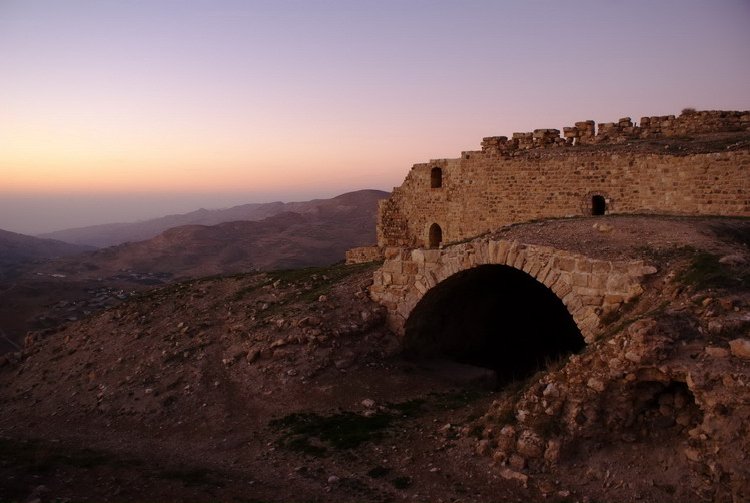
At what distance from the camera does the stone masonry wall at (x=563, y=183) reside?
13.1 metres

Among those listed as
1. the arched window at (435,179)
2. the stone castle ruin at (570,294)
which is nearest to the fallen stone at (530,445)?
the stone castle ruin at (570,294)

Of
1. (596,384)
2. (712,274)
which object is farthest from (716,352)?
(712,274)

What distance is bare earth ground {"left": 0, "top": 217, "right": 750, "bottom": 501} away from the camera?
6410 mm

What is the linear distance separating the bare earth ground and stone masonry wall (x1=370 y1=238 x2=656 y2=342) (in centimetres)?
33

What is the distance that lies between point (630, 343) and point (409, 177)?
1405 centimetres

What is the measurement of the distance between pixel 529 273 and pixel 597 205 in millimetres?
6695

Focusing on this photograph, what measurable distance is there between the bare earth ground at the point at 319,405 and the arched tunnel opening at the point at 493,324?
943 millimetres

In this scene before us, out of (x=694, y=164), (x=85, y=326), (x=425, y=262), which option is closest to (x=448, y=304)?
(x=425, y=262)

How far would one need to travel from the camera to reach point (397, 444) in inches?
315

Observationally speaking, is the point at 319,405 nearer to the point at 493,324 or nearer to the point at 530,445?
the point at 530,445

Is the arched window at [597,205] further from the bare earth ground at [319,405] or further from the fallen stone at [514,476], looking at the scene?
the fallen stone at [514,476]

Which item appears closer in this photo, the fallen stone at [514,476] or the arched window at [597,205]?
the fallen stone at [514,476]

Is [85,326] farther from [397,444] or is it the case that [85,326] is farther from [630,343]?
[630,343]

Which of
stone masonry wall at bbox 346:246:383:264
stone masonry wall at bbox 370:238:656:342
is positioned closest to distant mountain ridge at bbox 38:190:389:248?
stone masonry wall at bbox 346:246:383:264
